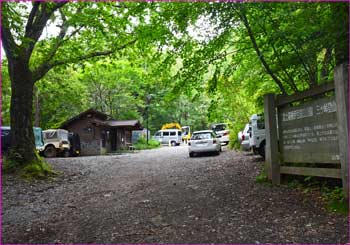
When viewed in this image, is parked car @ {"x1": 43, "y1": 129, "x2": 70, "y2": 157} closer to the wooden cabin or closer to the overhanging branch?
the wooden cabin

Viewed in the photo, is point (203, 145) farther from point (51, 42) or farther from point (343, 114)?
point (343, 114)

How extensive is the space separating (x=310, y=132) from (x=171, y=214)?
10.8 feet

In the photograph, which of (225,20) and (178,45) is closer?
(225,20)

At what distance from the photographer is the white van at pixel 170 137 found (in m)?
46.7

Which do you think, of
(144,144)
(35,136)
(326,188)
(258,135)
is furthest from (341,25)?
(144,144)

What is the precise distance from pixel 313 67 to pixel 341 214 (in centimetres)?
413

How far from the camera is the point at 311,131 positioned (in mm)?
6750

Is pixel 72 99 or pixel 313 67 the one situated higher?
pixel 72 99

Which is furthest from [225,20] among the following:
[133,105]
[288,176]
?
[133,105]

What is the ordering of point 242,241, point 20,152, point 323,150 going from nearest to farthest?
point 242,241
point 323,150
point 20,152

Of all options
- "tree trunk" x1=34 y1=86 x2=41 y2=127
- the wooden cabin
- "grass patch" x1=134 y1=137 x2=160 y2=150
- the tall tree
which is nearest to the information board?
the tall tree

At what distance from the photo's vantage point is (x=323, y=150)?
20.9 ft

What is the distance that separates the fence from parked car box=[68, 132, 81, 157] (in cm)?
2189

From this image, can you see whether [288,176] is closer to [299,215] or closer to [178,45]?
[299,215]
